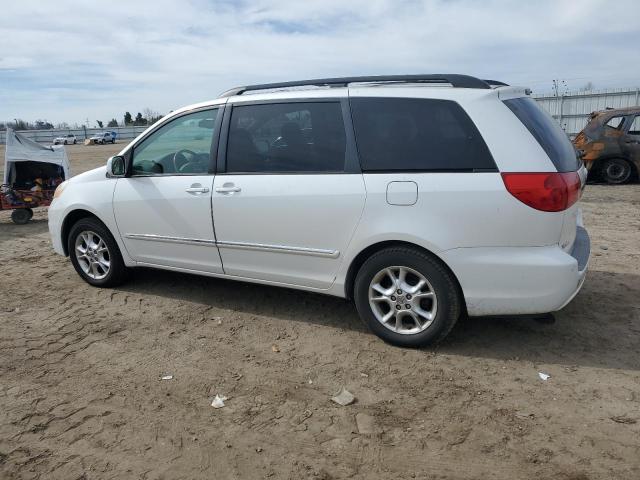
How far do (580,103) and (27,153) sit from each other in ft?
54.2

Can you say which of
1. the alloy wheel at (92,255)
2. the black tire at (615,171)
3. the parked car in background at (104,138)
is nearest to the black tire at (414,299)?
the alloy wheel at (92,255)

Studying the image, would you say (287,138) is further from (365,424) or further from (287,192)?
(365,424)

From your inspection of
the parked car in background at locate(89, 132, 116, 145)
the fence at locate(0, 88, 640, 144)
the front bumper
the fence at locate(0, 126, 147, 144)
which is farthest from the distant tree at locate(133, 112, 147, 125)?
the front bumper

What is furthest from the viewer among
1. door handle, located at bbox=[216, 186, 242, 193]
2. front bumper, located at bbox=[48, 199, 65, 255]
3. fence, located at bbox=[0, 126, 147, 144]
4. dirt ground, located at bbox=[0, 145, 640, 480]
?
fence, located at bbox=[0, 126, 147, 144]

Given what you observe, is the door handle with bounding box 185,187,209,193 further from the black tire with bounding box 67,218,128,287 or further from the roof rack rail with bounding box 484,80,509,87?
the roof rack rail with bounding box 484,80,509,87

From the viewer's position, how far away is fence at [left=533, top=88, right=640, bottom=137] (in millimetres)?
17281

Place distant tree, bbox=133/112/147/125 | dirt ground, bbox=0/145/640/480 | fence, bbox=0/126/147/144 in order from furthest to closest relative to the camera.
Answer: distant tree, bbox=133/112/147/125 → fence, bbox=0/126/147/144 → dirt ground, bbox=0/145/640/480

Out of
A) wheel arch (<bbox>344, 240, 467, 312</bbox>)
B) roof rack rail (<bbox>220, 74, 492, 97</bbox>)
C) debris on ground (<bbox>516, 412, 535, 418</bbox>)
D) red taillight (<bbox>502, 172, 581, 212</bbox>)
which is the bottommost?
debris on ground (<bbox>516, 412, 535, 418</bbox>)

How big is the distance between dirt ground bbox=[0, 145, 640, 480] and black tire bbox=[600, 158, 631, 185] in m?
6.98

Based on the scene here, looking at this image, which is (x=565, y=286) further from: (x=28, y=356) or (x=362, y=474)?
(x=28, y=356)

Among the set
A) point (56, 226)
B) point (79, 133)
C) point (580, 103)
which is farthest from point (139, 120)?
point (56, 226)

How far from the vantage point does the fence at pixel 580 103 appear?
1728 cm

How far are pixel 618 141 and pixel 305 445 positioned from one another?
34.9 ft

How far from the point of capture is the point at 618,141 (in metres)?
11.0
